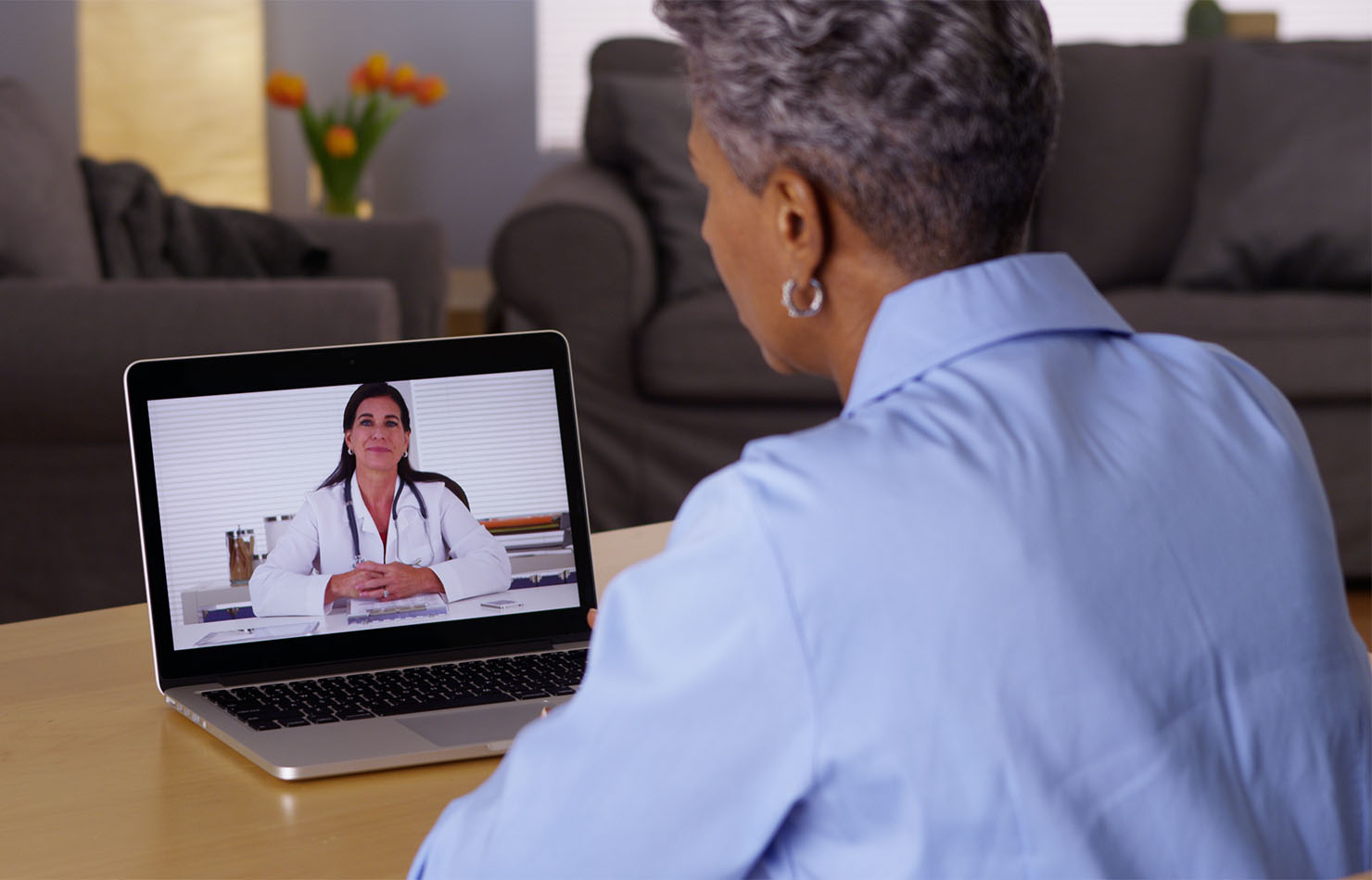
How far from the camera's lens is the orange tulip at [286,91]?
3990 millimetres

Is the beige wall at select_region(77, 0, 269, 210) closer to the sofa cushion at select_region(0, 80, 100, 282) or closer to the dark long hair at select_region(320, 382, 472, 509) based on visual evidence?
the sofa cushion at select_region(0, 80, 100, 282)

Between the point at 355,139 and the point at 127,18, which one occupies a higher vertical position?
the point at 127,18

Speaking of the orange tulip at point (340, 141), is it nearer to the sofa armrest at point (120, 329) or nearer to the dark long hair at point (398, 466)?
the sofa armrest at point (120, 329)

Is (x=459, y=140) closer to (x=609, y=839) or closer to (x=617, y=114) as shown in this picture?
(x=617, y=114)

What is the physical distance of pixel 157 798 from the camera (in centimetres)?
75

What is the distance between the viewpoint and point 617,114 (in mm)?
3012

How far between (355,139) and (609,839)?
150 inches

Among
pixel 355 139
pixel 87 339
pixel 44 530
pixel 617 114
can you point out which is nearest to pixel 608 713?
pixel 87 339

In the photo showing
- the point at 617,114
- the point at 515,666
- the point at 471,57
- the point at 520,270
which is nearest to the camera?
the point at 515,666

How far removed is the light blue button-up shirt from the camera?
49 centimetres

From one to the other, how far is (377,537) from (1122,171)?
2518 millimetres

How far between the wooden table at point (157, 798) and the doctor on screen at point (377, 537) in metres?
0.11

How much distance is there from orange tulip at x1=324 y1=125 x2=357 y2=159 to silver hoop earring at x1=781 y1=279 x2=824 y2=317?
141 inches

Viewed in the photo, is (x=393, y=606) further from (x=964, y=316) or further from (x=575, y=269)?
(x=575, y=269)
